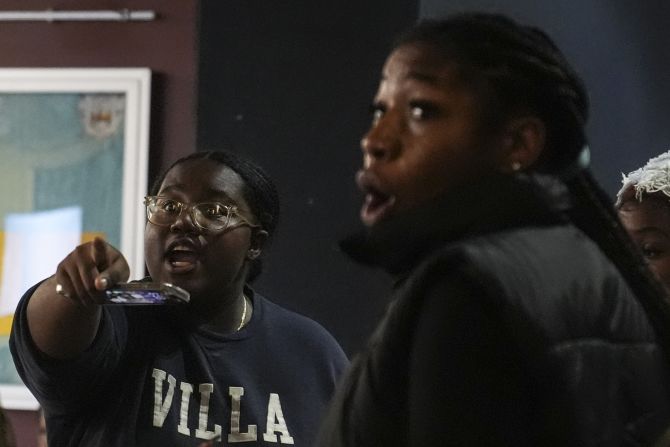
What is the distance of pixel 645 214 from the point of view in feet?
5.99

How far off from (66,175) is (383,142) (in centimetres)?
254

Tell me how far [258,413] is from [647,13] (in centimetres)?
179

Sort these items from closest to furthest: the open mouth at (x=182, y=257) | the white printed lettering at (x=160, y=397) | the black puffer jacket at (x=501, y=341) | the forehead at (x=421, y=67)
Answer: the black puffer jacket at (x=501, y=341), the forehead at (x=421, y=67), the white printed lettering at (x=160, y=397), the open mouth at (x=182, y=257)

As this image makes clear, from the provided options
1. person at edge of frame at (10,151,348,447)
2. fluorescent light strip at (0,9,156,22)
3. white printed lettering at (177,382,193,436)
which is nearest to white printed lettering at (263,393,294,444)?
person at edge of frame at (10,151,348,447)

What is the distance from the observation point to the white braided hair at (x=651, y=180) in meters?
1.85

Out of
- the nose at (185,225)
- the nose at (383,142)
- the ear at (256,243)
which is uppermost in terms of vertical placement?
the nose at (383,142)

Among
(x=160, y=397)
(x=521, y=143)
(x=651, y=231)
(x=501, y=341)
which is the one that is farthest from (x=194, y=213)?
(x=501, y=341)

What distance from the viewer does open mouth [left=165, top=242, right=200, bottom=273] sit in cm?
167

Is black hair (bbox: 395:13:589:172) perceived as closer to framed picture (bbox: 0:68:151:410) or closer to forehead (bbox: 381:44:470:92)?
forehead (bbox: 381:44:470:92)

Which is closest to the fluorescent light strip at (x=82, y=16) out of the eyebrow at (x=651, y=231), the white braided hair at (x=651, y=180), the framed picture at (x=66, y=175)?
the framed picture at (x=66, y=175)

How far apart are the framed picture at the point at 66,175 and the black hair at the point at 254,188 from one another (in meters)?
1.42

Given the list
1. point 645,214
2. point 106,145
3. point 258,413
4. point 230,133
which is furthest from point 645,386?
point 106,145

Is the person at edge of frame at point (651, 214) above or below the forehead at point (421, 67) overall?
below

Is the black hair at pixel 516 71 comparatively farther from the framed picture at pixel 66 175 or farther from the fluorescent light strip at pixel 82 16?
the fluorescent light strip at pixel 82 16
